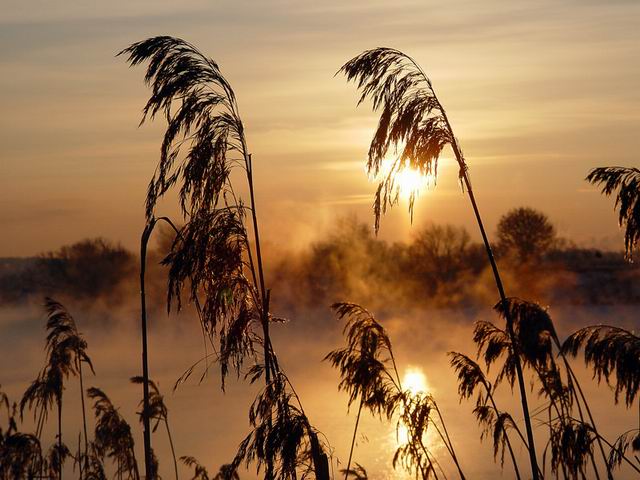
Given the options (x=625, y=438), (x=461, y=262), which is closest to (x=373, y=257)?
(x=461, y=262)

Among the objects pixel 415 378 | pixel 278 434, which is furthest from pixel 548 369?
pixel 415 378

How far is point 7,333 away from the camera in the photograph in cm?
12125

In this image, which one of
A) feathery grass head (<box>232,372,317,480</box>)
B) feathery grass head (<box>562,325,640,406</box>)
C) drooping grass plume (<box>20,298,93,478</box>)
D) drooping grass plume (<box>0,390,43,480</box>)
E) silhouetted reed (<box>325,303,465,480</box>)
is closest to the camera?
feathery grass head (<box>232,372,317,480</box>)

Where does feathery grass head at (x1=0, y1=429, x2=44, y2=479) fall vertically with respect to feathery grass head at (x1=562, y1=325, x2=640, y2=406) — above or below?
below

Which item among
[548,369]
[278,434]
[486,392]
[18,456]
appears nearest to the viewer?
[278,434]

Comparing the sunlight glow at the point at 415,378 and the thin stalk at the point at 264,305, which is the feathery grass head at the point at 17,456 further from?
the sunlight glow at the point at 415,378

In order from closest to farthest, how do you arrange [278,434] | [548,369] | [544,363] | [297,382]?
[278,434] → [544,363] → [548,369] → [297,382]

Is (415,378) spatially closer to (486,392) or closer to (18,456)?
(18,456)

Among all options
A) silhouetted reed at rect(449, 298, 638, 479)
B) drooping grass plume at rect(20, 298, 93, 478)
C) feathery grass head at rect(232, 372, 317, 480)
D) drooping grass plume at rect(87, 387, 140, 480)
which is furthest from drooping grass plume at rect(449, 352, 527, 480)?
drooping grass plume at rect(87, 387, 140, 480)

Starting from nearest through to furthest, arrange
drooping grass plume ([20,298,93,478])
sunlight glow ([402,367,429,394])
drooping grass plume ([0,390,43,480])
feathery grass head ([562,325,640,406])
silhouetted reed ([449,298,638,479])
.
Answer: feathery grass head ([562,325,640,406]), silhouetted reed ([449,298,638,479]), drooping grass plume ([0,390,43,480]), drooping grass plume ([20,298,93,478]), sunlight glow ([402,367,429,394])

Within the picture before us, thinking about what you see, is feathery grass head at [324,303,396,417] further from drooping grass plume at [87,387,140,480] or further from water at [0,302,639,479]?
drooping grass plume at [87,387,140,480]

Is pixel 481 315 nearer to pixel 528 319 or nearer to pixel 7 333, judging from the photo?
pixel 7 333

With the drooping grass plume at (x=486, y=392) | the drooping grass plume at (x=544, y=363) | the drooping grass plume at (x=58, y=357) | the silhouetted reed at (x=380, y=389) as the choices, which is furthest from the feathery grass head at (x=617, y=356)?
the drooping grass plume at (x=58, y=357)

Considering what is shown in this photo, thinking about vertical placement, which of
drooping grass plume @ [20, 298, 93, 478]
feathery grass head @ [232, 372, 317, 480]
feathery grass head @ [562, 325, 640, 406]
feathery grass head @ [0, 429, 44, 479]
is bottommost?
feathery grass head @ [0, 429, 44, 479]
